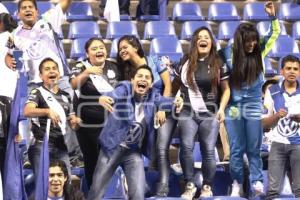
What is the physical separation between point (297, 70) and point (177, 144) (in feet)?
4.04

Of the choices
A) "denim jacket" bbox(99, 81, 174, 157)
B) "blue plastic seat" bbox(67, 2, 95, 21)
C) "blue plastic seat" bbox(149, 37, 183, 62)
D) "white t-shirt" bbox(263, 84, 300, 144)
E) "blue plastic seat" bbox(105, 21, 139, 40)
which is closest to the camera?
"denim jacket" bbox(99, 81, 174, 157)

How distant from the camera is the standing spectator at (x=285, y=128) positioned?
8625mm

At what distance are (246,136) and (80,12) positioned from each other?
410 centimetres

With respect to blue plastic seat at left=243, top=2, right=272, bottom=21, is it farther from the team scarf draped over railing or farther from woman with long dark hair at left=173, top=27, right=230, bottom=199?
the team scarf draped over railing

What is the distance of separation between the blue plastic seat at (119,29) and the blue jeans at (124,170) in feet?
10.5

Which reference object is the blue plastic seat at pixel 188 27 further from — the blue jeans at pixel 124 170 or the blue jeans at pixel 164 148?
the blue jeans at pixel 124 170

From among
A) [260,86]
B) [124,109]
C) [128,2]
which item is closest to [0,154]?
[124,109]

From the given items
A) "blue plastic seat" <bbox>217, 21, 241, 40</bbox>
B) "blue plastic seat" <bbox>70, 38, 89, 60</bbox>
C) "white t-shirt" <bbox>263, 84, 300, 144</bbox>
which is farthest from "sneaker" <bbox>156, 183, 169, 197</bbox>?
"blue plastic seat" <bbox>217, 21, 241, 40</bbox>

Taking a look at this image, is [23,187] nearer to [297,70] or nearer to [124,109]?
[124,109]

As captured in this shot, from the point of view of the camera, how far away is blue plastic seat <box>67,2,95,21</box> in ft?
39.4

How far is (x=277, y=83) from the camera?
361 inches

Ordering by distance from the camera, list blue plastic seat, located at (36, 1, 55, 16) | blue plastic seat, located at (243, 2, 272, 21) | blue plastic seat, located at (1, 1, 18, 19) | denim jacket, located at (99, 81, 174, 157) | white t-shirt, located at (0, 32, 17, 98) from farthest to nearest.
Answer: blue plastic seat, located at (243, 2, 272, 21) → blue plastic seat, located at (1, 1, 18, 19) → blue plastic seat, located at (36, 1, 55, 16) → white t-shirt, located at (0, 32, 17, 98) → denim jacket, located at (99, 81, 174, 157)

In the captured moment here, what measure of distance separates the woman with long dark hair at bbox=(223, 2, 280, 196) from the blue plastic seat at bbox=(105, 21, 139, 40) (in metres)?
2.85

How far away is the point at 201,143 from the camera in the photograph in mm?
8516
